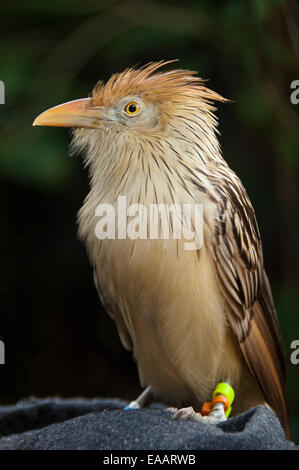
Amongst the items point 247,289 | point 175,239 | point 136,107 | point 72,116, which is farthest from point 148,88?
point 247,289

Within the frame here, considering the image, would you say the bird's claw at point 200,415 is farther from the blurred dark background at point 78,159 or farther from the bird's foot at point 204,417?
the blurred dark background at point 78,159

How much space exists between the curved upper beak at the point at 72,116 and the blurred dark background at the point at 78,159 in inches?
30.6

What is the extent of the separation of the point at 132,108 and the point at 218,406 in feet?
2.71

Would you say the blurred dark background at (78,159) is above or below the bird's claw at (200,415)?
above

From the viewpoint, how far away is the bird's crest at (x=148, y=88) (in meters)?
1.62

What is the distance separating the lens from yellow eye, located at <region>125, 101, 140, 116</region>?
63.2 inches

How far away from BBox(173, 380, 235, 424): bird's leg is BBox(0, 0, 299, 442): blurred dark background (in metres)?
0.95

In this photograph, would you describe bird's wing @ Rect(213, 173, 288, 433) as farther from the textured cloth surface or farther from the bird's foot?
the textured cloth surface

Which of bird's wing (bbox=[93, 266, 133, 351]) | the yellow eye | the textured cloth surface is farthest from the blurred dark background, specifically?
the textured cloth surface

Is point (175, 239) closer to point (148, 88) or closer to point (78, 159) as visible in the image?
point (148, 88)

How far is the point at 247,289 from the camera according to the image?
170 cm

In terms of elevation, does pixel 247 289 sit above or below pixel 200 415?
above

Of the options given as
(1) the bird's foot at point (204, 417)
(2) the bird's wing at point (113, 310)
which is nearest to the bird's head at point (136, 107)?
(2) the bird's wing at point (113, 310)
